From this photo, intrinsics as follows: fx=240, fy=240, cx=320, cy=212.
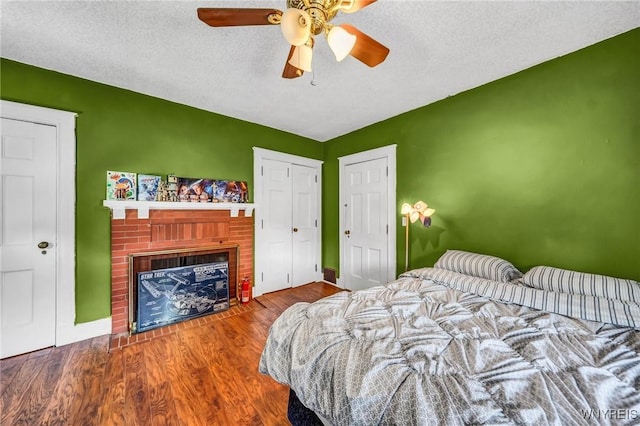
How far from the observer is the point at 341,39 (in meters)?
1.24

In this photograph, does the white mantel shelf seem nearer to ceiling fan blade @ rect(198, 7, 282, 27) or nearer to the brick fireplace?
the brick fireplace

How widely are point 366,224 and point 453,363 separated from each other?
8.42ft

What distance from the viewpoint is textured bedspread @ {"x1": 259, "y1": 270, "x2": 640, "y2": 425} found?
778 mm

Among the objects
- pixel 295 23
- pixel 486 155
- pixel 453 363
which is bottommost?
pixel 453 363

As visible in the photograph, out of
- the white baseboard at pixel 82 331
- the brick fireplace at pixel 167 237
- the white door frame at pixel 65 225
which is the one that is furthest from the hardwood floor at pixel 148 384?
the brick fireplace at pixel 167 237

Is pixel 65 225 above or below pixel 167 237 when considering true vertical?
above

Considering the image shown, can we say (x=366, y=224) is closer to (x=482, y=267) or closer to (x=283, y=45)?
(x=482, y=267)

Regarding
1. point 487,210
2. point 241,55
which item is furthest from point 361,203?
point 241,55

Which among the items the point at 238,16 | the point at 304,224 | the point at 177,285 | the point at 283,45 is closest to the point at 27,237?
the point at 177,285

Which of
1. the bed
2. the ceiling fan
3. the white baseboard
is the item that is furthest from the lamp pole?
the white baseboard

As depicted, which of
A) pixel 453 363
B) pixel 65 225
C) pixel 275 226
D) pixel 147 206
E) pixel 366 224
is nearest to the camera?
pixel 453 363

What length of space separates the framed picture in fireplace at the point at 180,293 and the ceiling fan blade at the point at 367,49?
2.66 metres

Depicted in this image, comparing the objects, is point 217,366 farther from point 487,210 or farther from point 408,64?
point 408,64

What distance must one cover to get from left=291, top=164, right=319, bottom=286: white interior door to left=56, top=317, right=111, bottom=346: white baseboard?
225 centimetres
